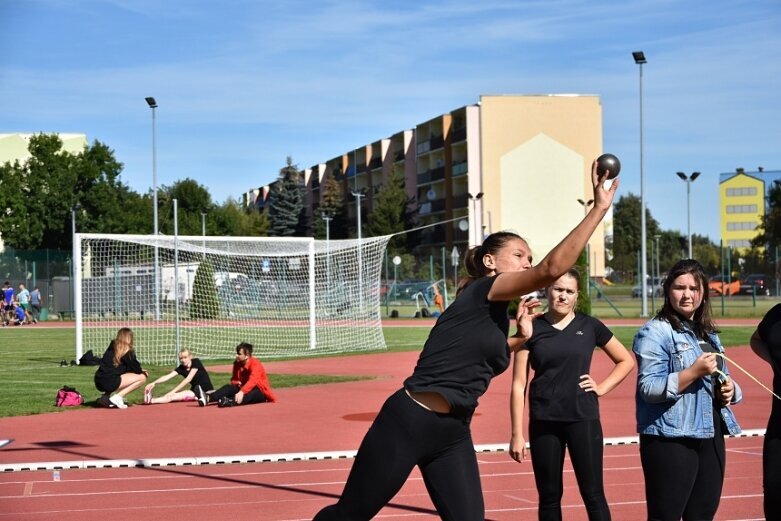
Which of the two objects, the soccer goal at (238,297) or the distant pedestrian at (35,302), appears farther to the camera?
the distant pedestrian at (35,302)

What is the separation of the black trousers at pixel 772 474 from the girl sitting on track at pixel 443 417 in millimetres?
1710

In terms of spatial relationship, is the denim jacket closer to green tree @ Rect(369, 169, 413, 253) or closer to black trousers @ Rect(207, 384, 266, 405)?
black trousers @ Rect(207, 384, 266, 405)

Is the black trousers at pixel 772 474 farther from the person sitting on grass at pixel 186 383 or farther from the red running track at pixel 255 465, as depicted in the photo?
the person sitting on grass at pixel 186 383

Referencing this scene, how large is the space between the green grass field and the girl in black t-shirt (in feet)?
35.5

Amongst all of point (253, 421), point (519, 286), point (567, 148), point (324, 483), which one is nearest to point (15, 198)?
point (567, 148)

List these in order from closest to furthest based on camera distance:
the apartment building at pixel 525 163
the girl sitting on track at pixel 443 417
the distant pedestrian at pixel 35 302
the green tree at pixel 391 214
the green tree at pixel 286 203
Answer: the girl sitting on track at pixel 443 417, the distant pedestrian at pixel 35 302, the apartment building at pixel 525 163, the green tree at pixel 391 214, the green tree at pixel 286 203

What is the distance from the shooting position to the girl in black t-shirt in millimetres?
6207

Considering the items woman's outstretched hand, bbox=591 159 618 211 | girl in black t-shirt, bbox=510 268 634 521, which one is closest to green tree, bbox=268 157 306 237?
Answer: girl in black t-shirt, bbox=510 268 634 521

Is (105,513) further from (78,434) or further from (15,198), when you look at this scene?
(15,198)

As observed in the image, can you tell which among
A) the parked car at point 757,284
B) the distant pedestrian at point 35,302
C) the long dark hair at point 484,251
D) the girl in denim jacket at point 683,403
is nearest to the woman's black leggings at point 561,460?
the girl in denim jacket at point 683,403

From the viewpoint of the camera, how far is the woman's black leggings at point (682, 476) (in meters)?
5.58

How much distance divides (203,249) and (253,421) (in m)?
12.7

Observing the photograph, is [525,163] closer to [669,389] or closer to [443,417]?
[669,389]

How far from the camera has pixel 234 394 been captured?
1669 centimetres
